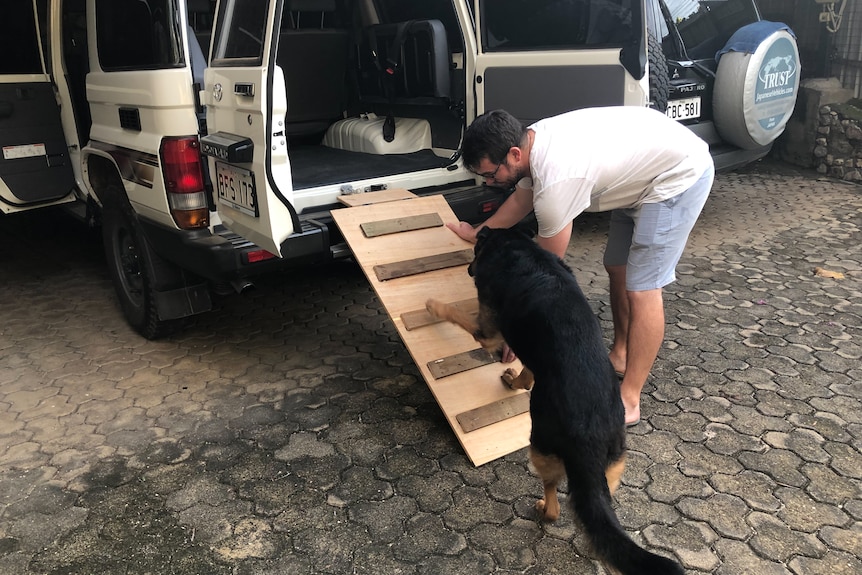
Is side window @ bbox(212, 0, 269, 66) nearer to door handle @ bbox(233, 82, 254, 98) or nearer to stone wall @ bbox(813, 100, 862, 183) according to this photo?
door handle @ bbox(233, 82, 254, 98)

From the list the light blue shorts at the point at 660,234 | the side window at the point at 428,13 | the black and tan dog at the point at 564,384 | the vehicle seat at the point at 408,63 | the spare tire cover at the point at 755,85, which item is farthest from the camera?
the spare tire cover at the point at 755,85

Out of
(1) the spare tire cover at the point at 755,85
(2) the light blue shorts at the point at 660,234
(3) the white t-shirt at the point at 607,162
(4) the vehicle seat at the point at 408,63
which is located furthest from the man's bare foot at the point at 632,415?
(1) the spare tire cover at the point at 755,85

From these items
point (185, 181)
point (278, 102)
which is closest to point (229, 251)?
point (185, 181)

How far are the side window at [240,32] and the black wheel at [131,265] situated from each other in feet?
3.56

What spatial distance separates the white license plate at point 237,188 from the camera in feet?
9.28

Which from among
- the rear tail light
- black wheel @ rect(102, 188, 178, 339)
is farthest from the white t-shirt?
black wheel @ rect(102, 188, 178, 339)

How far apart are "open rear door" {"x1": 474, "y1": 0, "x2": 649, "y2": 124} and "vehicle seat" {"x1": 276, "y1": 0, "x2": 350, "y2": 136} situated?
1739 millimetres

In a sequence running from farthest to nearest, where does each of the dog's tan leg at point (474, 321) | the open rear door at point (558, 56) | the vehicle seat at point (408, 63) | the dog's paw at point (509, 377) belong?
the vehicle seat at point (408, 63), the open rear door at point (558, 56), the dog's paw at point (509, 377), the dog's tan leg at point (474, 321)

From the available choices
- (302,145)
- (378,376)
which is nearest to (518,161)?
(378,376)

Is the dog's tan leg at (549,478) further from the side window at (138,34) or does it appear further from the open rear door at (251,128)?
the side window at (138,34)

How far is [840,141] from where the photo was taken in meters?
7.12

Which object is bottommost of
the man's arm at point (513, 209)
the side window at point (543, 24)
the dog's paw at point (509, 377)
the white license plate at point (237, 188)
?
the dog's paw at point (509, 377)

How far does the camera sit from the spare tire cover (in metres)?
5.03

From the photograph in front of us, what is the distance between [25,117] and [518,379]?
354 centimetres
